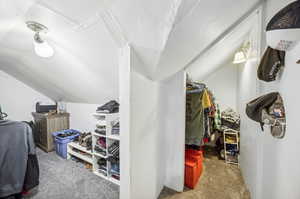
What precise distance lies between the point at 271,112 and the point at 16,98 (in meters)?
4.42

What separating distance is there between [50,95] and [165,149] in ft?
10.3

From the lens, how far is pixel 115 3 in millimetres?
777

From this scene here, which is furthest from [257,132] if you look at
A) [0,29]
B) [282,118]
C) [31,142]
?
[0,29]

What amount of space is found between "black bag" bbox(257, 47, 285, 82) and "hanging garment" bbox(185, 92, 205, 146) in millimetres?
927

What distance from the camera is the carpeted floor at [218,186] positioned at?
159 centimetres

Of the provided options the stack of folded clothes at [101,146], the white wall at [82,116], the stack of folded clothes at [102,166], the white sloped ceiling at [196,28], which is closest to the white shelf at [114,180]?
the stack of folded clothes at [102,166]

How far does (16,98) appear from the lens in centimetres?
280

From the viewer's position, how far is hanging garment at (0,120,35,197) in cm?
127

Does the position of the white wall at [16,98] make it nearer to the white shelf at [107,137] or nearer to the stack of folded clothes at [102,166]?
the white shelf at [107,137]

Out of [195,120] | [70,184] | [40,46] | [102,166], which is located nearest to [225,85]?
[195,120]

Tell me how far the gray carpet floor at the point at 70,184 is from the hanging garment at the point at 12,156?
0.36 metres

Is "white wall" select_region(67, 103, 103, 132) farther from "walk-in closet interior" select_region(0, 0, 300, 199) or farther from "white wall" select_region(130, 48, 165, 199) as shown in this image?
"white wall" select_region(130, 48, 165, 199)

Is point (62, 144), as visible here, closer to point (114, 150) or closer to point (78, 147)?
point (78, 147)

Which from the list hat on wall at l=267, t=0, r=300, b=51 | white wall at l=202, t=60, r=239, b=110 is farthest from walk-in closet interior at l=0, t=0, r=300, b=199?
white wall at l=202, t=60, r=239, b=110
